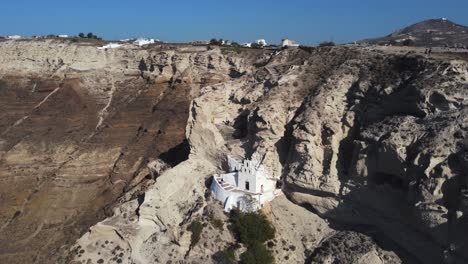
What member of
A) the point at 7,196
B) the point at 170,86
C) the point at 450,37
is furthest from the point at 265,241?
the point at 450,37

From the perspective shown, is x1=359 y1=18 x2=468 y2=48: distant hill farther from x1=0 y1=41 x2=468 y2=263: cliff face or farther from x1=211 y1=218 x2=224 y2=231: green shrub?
x1=211 y1=218 x2=224 y2=231: green shrub

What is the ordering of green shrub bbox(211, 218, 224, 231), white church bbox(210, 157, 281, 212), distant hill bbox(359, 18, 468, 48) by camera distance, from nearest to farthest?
green shrub bbox(211, 218, 224, 231) < white church bbox(210, 157, 281, 212) < distant hill bbox(359, 18, 468, 48)

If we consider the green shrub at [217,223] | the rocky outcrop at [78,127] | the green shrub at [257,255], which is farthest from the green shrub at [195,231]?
the rocky outcrop at [78,127]

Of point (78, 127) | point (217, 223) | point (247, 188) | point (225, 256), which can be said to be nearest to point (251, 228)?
point (225, 256)

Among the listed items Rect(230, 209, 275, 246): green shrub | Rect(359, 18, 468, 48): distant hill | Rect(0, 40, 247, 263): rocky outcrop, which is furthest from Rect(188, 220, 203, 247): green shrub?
Rect(359, 18, 468, 48): distant hill

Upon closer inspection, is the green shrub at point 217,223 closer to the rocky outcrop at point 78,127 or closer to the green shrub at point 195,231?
the green shrub at point 195,231

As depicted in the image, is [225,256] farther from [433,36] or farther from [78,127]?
[433,36]
